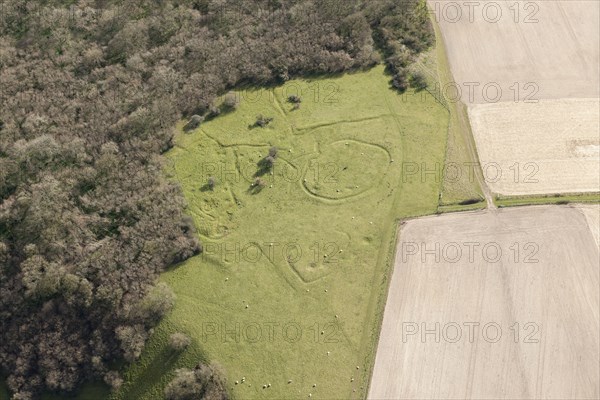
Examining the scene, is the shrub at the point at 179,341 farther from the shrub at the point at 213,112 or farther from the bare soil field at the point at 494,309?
the shrub at the point at 213,112

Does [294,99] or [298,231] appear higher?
[294,99]

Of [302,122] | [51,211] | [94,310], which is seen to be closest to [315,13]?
[302,122]

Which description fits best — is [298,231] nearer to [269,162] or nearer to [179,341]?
[269,162]

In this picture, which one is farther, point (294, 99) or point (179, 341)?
point (294, 99)

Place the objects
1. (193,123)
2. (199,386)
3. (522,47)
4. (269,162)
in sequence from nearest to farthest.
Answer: (199,386) → (269,162) → (193,123) → (522,47)

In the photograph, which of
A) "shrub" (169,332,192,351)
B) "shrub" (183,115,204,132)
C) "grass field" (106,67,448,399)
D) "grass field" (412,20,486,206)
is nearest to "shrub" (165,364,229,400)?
"grass field" (106,67,448,399)

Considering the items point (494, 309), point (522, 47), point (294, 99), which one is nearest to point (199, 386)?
point (494, 309)
